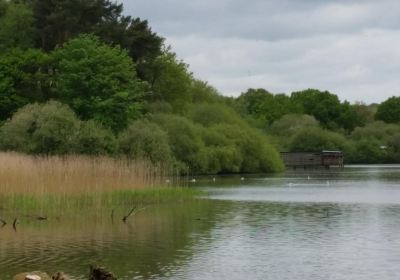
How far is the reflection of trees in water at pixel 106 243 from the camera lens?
17.0 metres

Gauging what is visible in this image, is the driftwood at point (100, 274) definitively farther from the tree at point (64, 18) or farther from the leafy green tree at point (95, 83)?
the tree at point (64, 18)

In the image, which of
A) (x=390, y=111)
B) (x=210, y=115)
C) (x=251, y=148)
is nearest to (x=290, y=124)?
(x=390, y=111)

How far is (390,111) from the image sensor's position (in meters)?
128

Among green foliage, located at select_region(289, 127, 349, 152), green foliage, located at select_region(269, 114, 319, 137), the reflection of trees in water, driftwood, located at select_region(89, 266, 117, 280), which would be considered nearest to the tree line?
the reflection of trees in water

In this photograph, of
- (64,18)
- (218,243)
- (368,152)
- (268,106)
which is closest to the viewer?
(218,243)

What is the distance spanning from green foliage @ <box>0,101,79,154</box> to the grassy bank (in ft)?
27.2

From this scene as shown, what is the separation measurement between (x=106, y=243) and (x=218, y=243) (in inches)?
119

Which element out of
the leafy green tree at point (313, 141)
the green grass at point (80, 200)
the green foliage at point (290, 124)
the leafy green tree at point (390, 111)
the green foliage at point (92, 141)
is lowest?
the green grass at point (80, 200)

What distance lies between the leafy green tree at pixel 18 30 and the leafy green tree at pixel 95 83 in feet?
A: 26.4

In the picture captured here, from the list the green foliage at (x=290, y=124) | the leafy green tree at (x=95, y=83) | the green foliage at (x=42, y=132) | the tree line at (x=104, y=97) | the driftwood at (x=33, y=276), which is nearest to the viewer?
the driftwood at (x=33, y=276)

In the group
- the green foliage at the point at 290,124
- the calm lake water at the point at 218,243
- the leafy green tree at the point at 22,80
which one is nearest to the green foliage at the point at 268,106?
the green foliage at the point at 290,124

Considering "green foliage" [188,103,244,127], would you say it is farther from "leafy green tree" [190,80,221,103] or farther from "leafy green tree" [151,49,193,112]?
"leafy green tree" [190,80,221,103]

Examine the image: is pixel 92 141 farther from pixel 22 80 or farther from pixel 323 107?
pixel 323 107

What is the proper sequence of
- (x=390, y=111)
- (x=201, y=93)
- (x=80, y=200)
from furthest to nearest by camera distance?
(x=390, y=111)
(x=201, y=93)
(x=80, y=200)
